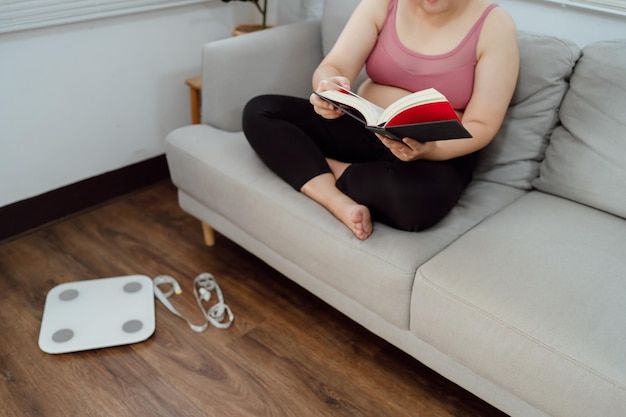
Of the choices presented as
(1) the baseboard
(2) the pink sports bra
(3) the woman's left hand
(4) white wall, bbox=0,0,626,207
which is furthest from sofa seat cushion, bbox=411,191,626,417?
(1) the baseboard

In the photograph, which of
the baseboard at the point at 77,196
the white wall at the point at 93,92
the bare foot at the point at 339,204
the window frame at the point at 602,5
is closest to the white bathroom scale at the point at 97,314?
the baseboard at the point at 77,196

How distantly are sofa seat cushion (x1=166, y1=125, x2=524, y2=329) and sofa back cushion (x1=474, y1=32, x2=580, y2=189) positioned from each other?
0.21 feet

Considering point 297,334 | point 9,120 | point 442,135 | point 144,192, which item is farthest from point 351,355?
point 9,120

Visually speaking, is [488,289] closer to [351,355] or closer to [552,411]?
[552,411]

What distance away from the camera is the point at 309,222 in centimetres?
154

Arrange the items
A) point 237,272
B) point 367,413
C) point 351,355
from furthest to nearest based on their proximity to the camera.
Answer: point 237,272 < point 351,355 < point 367,413

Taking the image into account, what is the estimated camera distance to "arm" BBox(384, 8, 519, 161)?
5.00 feet

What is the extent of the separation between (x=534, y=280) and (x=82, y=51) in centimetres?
162

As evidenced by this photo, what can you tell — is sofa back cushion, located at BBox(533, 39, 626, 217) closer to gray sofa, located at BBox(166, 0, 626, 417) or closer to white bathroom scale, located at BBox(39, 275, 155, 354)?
gray sofa, located at BBox(166, 0, 626, 417)

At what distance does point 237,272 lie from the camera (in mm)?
1975

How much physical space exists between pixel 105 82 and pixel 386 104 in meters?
1.06

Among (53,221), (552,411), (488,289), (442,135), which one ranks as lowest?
(53,221)

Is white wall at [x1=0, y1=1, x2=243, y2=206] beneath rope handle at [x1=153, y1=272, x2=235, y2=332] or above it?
above

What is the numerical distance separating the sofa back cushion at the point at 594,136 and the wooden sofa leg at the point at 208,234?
3.43ft
